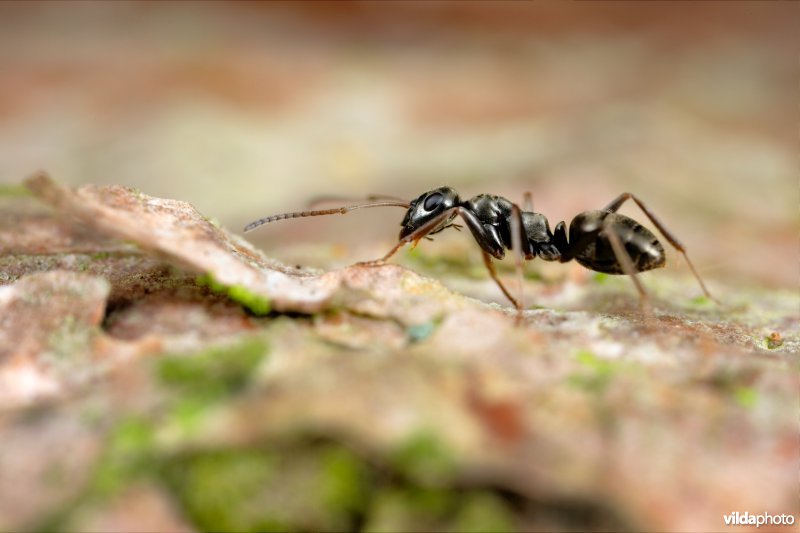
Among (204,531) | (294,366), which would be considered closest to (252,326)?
(294,366)

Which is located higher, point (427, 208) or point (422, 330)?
point (427, 208)

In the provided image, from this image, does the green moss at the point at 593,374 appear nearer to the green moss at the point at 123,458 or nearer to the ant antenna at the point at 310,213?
the green moss at the point at 123,458

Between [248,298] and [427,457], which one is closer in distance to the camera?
[427,457]

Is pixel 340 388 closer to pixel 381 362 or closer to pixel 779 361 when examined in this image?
pixel 381 362

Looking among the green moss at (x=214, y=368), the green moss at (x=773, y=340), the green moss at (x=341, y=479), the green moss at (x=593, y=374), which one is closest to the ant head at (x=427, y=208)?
the green moss at (x=773, y=340)

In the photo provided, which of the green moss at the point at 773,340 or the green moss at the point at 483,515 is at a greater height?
the green moss at the point at 773,340

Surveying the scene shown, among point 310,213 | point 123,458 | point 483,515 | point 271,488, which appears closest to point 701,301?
point 310,213

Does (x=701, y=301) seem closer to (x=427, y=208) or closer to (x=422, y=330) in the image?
(x=427, y=208)
